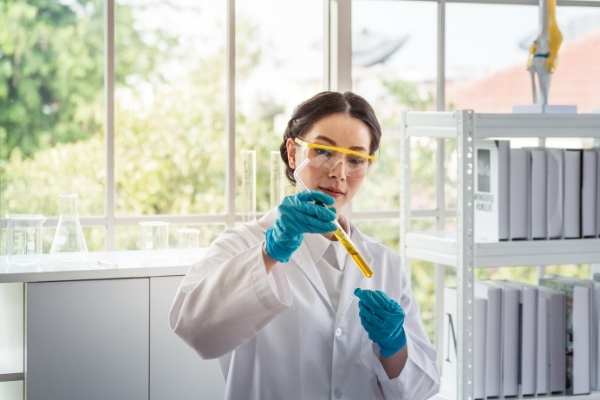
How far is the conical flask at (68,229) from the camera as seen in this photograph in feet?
8.48

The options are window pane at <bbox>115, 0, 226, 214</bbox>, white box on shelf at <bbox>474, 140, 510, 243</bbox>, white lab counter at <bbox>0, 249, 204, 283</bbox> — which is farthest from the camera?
window pane at <bbox>115, 0, 226, 214</bbox>

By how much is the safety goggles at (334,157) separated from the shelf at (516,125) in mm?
656

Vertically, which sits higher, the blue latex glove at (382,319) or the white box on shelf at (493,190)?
the white box on shelf at (493,190)

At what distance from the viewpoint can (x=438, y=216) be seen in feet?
10.9

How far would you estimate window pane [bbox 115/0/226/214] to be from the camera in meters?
7.27

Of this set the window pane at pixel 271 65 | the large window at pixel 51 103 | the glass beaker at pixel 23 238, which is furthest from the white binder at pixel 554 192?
the window pane at pixel 271 65


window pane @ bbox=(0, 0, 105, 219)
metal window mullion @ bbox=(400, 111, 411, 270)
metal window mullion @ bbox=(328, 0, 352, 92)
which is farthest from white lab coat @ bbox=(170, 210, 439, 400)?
window pane @ bbox=(0, 0, 105, 219)

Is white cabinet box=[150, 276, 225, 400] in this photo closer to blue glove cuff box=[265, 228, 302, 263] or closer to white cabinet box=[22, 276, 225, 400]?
white cabinet box=[22, 276, 225, 400]

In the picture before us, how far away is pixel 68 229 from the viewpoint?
2.61 meters

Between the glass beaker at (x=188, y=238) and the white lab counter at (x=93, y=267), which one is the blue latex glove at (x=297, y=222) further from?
the glass beaker at (x=188, y=238)

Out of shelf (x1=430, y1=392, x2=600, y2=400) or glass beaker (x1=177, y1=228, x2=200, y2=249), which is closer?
shelf (x1=430, y1=392, x2=600, y2=400)

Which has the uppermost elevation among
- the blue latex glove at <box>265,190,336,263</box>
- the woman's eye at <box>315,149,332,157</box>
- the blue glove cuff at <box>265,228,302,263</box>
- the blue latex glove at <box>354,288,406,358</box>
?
the woman's eye at <box>315,149,332,157</box>

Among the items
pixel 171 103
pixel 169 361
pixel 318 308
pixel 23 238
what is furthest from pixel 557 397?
pixel 171 103

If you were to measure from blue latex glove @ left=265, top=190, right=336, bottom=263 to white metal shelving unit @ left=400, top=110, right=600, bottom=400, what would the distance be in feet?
2.71
